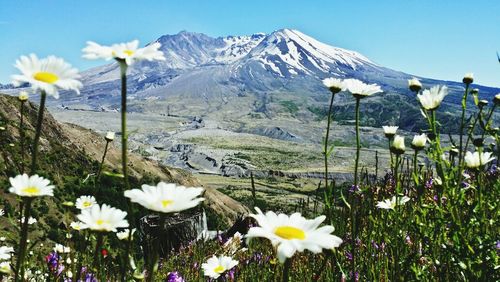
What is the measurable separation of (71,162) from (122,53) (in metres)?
22.8

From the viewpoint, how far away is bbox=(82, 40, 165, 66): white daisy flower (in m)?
1.54

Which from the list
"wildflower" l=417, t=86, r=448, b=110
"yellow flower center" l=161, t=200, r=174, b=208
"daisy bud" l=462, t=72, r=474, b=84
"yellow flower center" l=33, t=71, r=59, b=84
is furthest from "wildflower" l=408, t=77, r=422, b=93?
"yellow flower center" l=33, t=71, r=59, b=84

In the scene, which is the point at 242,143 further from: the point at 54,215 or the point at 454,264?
the point at 454,264

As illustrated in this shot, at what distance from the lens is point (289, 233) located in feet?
5.29

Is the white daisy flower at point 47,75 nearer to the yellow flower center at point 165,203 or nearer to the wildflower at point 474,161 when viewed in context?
the yellow flower center at point 165,203

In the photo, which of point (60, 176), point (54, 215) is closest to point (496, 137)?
point (54, 215)

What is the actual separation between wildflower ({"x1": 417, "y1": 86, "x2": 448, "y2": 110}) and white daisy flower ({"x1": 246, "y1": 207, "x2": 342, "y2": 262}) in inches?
54.3

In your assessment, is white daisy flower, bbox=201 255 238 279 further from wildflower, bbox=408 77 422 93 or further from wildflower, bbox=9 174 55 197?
wildflower, bbox=408 77 422 93

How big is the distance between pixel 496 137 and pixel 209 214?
2107 centimetres

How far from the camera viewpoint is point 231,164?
405ft

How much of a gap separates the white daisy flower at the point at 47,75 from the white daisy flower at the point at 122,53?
125 millimetres

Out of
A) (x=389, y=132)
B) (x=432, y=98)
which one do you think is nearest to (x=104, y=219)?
(x=389, y=132)

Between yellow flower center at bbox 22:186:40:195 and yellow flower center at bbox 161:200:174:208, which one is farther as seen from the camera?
yellow flower center at bbox 22:186:40:195

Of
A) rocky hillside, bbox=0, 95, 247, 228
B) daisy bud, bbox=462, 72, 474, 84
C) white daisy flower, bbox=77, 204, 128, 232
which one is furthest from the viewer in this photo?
rocky hillside, bbox=0, 95, 247, 228
